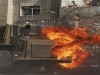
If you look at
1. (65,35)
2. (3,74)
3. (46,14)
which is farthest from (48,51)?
(46,14)

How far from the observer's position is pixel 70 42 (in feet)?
42.6

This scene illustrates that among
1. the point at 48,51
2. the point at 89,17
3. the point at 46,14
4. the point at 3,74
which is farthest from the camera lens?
the point at 46,14

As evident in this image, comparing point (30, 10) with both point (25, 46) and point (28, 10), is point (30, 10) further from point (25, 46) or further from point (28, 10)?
point (25, 46)

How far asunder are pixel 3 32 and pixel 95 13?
406 inches

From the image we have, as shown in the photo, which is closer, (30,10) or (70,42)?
(70,42)

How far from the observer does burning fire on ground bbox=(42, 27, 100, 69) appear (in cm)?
1274

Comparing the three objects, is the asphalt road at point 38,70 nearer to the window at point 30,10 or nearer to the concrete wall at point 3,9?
the concrete wall at point 3,9

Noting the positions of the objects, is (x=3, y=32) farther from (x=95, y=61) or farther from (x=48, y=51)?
(x=95, y=61)

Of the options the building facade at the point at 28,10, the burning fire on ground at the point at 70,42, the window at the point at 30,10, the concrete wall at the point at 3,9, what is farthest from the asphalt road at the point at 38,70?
the window at the point at 30,10

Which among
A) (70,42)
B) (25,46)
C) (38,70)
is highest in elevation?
(70,42)

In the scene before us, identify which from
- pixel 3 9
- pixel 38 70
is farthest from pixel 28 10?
pixel 38 70

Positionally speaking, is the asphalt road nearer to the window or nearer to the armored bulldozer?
the armored bulldozer

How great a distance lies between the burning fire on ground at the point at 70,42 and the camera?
41.8 feet

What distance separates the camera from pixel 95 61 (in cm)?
1401
